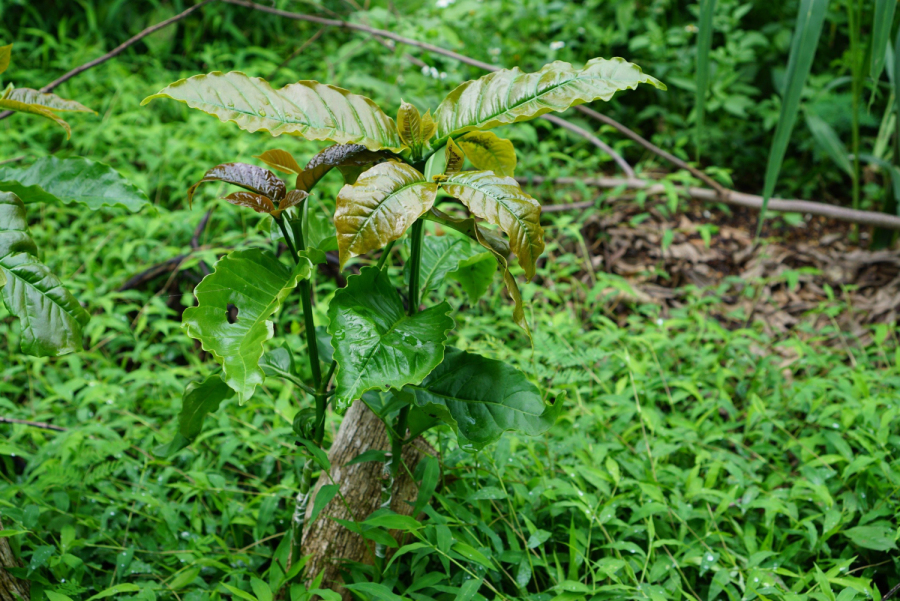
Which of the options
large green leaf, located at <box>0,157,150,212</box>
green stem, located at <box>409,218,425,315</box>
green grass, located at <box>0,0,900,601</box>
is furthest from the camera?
green grass, located at <box>0,0,900,601</box>

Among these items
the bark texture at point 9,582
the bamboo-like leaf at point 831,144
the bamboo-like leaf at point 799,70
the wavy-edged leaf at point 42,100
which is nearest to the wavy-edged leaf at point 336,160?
the wavy-edged leaf at point 42,100

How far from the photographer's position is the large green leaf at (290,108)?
2.94 ft

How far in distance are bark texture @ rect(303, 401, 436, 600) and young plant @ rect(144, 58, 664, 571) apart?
0.14 m

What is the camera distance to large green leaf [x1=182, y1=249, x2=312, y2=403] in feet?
2.75

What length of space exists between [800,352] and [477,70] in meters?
2.24

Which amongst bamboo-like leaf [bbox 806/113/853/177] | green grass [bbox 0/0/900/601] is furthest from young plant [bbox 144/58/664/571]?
bamboo-like leaf [bbox 806/113/853/177]

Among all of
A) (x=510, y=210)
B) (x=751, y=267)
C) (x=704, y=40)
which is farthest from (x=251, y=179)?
(x=751, y=267)

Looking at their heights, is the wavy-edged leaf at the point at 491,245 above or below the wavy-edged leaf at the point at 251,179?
below

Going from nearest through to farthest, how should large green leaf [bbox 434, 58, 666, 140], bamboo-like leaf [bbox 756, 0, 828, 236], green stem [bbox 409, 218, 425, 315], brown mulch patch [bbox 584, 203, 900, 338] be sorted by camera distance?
large green leaf [bbox 434, 58, 666, 140]
green stem [bbox 409, 218, 425, 315]
bamboo-like leaf [bbox 756, 0, 828, 236]
brown mulch patch [bbox 584, 203, 900, 338]

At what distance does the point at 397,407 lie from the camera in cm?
112

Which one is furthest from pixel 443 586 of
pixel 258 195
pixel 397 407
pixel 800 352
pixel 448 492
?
pixel 800 352

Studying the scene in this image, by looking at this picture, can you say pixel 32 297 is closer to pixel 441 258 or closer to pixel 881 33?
pixel 441 258

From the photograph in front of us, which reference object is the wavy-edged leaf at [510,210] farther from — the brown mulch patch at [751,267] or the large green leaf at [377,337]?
the brown mulch patch at [751,267]

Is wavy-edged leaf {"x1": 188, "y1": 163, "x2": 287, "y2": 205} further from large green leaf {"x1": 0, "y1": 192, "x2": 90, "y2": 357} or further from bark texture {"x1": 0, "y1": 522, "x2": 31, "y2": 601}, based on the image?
bark texture {"x1": 0, "y1": 522, "x2": 31, "y2": 601}
